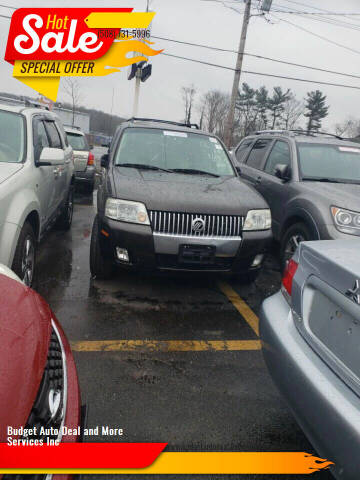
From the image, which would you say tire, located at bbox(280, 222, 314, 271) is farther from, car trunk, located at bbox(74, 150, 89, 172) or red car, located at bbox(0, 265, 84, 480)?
car trunk, located at bbox(74, 150, 89, 172)

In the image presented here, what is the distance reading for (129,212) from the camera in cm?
330

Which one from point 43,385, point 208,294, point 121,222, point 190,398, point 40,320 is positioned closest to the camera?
point 43,385

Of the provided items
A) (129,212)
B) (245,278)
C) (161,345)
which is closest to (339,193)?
(245,278)

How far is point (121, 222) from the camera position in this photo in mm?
3301

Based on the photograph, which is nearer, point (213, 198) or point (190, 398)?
point (190, 398)

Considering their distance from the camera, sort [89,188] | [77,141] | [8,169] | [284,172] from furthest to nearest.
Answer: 1. [89,188]
2. [77,141]
3. [284,172]
4. [8,169]

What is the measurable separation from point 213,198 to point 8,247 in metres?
1.89

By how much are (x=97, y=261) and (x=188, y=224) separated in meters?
1.15

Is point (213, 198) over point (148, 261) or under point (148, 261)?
over

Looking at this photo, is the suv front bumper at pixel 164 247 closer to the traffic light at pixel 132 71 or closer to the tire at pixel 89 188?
the tire at pixel 89 188

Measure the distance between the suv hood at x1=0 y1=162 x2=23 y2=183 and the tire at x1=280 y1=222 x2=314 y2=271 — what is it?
313cm

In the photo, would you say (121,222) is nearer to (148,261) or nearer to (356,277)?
(148,261)

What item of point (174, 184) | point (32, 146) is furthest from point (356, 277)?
point (32, 146)

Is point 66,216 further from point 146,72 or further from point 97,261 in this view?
point 146,72
